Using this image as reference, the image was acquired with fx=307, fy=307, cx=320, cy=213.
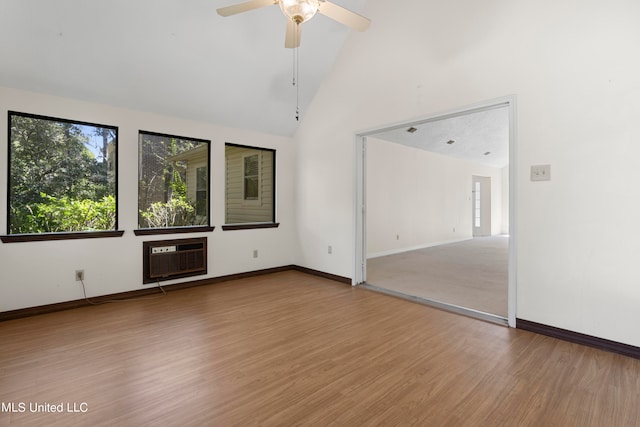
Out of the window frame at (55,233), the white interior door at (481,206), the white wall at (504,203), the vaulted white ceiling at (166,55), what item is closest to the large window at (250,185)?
the vaulted white ceiling at (166,55)

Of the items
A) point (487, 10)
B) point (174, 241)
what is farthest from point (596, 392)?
point (174, 241)

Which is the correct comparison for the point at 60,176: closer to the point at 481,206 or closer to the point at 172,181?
the point at 172,181

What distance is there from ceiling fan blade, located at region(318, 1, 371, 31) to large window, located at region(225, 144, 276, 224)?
2.90m

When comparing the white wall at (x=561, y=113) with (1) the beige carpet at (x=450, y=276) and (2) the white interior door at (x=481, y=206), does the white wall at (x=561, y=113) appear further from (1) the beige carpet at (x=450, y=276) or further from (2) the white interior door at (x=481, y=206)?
(2) the white interior door at (x=481, y=206)

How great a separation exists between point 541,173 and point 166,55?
4.08 m

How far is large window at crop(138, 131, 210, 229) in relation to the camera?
4047 mm

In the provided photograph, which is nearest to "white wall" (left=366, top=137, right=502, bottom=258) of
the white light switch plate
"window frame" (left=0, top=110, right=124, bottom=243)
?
the white light switch plate

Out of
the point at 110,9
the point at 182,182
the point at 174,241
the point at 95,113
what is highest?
the point at 110,9

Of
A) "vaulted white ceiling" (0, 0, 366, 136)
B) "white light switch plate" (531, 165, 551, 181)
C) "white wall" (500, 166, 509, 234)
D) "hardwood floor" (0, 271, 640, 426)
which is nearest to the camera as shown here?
"hardwood floor" (0, 271, 640, 426)

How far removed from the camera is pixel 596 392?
1.91 meters

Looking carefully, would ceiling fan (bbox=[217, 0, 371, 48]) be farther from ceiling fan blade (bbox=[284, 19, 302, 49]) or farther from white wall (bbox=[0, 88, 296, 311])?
white wall (bbox=[0, 88, 296, 311])

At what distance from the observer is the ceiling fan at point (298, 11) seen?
2.09 metres

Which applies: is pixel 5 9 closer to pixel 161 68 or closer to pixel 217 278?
pixel 161 68

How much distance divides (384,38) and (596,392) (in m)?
4.07
